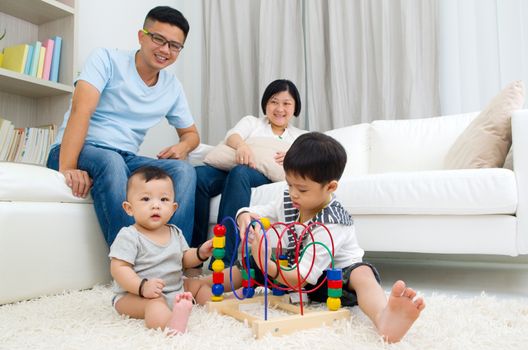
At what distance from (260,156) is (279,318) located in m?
1.18

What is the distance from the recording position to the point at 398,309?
898mm

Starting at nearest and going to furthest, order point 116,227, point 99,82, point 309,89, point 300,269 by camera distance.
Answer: point 300,269 < point 116,227 < point 99,82 < point 309,89

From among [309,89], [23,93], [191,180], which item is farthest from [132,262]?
[309,89]

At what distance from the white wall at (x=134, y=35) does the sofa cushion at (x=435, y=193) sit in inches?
73.6

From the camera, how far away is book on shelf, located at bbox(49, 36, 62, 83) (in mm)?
2439

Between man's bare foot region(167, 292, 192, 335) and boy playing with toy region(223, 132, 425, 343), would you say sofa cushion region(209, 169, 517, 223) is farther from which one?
man's bare foot region(167, 292, 192, 335)

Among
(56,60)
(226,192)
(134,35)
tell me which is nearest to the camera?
(226,192)

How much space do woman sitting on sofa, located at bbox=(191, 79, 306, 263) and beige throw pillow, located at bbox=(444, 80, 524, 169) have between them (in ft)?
2.60

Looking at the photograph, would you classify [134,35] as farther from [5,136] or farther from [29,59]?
[5,136]

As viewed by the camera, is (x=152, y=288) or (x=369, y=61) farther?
(x=369, y=61)

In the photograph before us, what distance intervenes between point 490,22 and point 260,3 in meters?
1.46

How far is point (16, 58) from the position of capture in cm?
230

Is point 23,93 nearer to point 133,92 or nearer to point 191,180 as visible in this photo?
point 133,92

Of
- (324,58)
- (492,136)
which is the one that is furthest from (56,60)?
(492,136)
